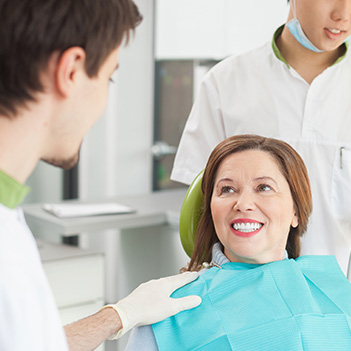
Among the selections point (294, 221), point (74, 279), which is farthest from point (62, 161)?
point (74, 279)

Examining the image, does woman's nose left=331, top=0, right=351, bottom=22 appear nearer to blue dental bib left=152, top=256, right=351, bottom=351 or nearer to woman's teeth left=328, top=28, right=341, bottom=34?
woman's teeth left=328, top=28, right=341, bottom=34

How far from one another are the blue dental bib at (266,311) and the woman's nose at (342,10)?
0.63 metres

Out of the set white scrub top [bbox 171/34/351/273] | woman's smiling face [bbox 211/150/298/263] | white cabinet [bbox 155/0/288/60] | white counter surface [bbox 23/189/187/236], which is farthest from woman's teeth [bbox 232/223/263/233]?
white cabinet [bbox 155/0/288/60]

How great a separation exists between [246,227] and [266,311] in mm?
194

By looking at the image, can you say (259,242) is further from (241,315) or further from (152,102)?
(152,102)

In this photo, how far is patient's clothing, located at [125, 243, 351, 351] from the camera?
51.9 inches

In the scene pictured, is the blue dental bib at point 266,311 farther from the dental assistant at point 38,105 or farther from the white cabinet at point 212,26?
the white cabinet at point 212,26

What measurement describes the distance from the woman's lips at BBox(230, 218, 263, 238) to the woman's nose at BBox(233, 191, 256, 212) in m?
0.03

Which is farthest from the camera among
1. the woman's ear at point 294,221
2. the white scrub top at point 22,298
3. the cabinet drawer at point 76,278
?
the cabinet drawer at point 76,278

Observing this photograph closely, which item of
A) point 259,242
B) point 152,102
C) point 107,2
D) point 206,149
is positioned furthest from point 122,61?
Result: point 107,2

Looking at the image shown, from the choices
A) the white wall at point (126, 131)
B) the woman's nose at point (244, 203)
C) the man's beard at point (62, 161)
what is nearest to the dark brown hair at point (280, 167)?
the woman's nose at point (244, 203)

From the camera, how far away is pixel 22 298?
0.80 metres

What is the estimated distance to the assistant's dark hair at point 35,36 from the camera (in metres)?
0.85

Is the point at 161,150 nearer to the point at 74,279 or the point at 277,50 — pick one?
the point at 74,279
